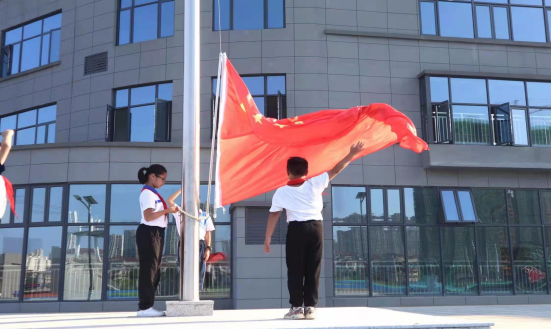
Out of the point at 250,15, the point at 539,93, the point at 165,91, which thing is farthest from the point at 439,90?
the point at 165,91

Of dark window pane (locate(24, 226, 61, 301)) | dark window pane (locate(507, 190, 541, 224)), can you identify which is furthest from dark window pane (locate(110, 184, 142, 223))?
dark window pane (locate(507, 190, 541, 224))

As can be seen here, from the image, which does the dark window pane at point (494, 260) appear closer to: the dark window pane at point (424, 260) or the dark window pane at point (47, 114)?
the dark window pane at point (424, 260)

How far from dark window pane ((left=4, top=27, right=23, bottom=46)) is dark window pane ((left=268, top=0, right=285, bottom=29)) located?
10112 millimetres

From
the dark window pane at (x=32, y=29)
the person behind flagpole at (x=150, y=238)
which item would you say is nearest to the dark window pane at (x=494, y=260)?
the person behind flagpole at (x=150, y=238)

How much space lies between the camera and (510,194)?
1823 cm

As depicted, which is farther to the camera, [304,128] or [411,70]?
[411,70]

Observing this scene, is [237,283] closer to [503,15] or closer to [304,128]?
[304,128]

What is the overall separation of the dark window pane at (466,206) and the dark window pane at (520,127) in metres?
2.33

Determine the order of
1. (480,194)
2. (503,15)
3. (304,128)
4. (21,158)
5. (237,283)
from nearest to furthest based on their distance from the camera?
(304,128) → (237,283) → (21,158) → (480,194) → (503,15)

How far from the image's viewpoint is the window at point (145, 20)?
735 inches

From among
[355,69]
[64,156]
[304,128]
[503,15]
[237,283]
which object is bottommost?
[237,283]

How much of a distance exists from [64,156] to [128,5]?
19.3 ft

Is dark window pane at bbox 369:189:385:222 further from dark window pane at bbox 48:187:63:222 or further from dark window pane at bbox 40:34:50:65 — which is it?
dark window pane at bbox 40:34:50:65

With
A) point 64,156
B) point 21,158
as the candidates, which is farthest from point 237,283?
point 21,158
